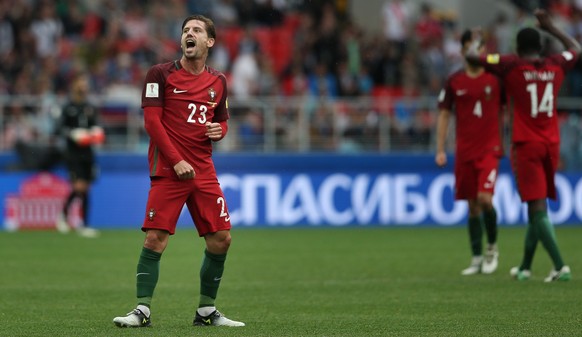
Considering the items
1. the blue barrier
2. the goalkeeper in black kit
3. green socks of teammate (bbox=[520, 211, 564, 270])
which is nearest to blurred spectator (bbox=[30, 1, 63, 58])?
the blue barrier

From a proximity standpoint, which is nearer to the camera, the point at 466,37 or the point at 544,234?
the point at 544,234

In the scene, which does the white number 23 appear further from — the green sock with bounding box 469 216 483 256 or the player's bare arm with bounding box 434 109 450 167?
the green sock with bounding box 469 216 483 256

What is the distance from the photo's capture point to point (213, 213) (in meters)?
9.12

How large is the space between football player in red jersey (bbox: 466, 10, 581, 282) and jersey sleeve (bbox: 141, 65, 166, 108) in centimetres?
422

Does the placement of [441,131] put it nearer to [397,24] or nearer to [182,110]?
[182,110]

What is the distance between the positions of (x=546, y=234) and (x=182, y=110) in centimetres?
464

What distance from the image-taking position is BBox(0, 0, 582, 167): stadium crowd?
2545 centimetres

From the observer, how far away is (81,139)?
68.0 ft

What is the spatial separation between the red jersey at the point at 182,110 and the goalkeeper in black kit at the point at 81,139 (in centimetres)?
1153

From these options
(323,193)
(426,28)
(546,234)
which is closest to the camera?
(546,234)

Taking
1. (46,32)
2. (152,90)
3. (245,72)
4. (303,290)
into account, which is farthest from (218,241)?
(46,32)

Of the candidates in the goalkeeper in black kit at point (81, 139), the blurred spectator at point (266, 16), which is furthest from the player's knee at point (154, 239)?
the blurred spectator at point (266, 16)

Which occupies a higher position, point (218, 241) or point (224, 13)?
point (224, 13)

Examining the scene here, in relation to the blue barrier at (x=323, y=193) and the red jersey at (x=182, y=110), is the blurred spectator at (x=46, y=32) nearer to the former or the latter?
the blue barrier at (x=323, y=193)
